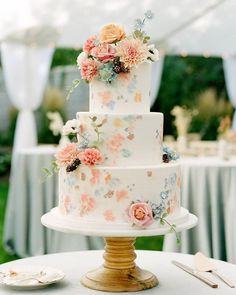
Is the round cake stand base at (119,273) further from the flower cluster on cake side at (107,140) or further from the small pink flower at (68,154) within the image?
the small pink flower at (68,154)

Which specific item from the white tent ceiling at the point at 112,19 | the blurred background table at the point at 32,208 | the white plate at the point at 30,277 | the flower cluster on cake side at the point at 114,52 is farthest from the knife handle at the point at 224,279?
the white tent ceiling at the point at 112,19

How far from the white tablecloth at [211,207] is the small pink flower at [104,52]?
297 centimetres

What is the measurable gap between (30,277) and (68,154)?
45 centimetres

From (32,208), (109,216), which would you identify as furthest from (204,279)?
(32,208)

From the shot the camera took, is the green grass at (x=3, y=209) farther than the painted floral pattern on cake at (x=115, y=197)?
Yes

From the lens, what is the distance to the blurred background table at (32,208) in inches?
254

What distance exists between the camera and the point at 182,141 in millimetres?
7410

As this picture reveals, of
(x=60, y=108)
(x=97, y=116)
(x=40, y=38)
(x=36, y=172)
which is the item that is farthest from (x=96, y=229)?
(x=60, y=108)

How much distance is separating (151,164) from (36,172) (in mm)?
4099

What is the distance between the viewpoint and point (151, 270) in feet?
9.00

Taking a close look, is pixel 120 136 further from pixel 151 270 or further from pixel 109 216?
pixel 151 270

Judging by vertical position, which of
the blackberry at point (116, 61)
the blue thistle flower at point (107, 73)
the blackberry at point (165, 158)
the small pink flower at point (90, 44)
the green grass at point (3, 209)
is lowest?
the green grass at point (3, 209)

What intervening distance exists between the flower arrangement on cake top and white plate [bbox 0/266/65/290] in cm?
72

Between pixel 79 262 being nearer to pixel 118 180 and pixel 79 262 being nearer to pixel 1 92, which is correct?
pixel 118 180
